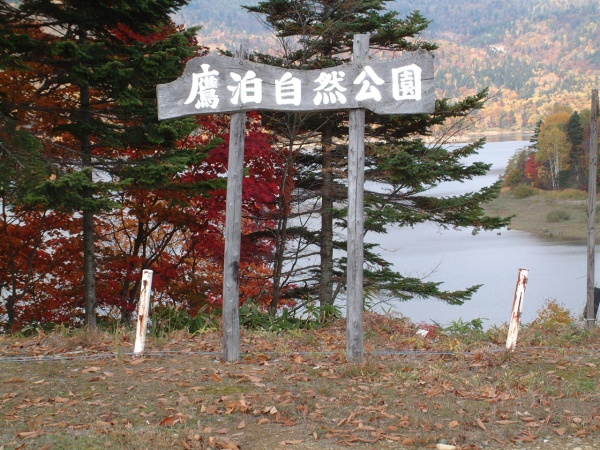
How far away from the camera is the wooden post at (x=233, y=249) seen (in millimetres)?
5895

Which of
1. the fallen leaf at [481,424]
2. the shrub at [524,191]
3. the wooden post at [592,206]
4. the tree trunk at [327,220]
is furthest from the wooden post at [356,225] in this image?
the shrub at [524,191]

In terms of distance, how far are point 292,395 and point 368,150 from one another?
32.9 ft

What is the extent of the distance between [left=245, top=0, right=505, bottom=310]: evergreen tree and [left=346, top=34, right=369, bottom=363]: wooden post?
23.6ft

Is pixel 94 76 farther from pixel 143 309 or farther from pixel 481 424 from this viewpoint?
pixel 481 424

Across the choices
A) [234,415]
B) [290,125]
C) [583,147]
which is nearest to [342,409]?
[234,415]

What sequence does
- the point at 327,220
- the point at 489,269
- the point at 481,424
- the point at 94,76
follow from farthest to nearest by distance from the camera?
1. the point at 489,269
2. the point at 327,220
3. the point at 94,76
4. the point at 481,424

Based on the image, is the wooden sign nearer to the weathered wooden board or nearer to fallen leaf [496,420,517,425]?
the weathered wooden board

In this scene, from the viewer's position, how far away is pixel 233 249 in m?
5.89

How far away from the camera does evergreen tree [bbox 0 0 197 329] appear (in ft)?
30.8

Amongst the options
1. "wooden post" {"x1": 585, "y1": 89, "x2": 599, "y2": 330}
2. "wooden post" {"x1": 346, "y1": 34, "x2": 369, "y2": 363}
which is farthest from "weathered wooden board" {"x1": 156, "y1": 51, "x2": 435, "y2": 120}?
"wooden post" {"x1": 585, "y1": 89, "x2": 599, "y2": 330}

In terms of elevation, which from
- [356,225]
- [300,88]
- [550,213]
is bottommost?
[356,225]

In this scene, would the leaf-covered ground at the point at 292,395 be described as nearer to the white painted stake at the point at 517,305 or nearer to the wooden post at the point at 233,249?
the white painted stake at the point at 517,305

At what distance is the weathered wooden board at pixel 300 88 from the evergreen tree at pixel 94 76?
333 centimetres

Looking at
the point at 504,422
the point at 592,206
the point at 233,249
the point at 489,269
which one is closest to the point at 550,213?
the point at 489,269
